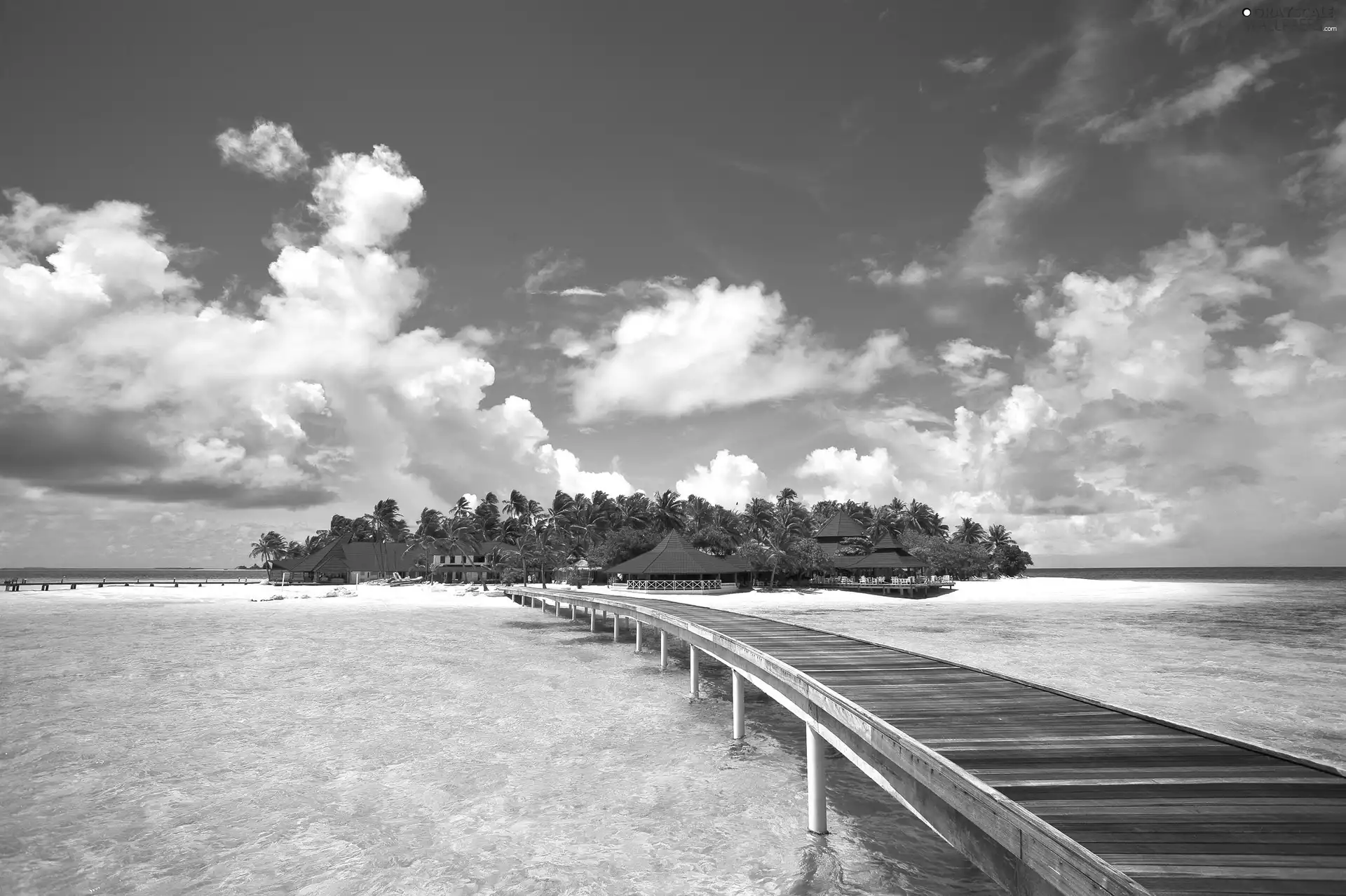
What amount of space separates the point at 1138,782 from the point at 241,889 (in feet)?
28.3

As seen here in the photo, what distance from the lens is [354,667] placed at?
21.7 meters

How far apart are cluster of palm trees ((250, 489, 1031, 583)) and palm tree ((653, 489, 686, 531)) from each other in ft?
0.32

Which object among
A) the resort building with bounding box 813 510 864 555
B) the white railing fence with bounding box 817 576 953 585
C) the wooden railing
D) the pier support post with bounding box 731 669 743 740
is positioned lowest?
the white railing fence with bounding box 817 576 953 585

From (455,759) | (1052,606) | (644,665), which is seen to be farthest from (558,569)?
(455,759)

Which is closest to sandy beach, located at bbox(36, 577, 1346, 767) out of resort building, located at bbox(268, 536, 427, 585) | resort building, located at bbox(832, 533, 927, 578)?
resort building, located at bbox(832, 533, 927, 578)

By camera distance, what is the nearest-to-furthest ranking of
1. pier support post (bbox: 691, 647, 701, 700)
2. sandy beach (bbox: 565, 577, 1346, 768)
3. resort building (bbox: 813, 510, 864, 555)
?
sandy beach (bbox: 565, 577, 1346, 768) → pier support post (bbox: 691, 647, 701, 700) → resort building (bbox: 813, 510, 864, 555)

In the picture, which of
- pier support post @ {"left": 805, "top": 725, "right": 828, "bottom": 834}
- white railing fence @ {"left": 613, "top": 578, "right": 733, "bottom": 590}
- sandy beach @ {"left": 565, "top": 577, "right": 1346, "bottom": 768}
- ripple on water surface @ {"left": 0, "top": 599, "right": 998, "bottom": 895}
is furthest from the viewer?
white railing fence @ {"left": 613, "top": 578, "right": 733, "bottom": 590}

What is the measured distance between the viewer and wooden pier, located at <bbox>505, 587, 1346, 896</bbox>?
4078 mm

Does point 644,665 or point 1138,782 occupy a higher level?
point 1138,782

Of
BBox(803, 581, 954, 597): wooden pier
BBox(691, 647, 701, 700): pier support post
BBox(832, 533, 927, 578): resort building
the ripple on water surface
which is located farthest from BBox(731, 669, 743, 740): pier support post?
BBox(832, 533, 927, 578): resort building

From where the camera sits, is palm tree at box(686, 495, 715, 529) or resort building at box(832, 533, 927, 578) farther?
palm tree at box(686, 495, 715, 529)

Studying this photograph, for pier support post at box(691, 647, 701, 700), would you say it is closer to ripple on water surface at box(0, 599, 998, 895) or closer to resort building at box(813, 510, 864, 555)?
ripple on water surface at box(0, 599, 998, 895)

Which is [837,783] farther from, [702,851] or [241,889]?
[241,889]

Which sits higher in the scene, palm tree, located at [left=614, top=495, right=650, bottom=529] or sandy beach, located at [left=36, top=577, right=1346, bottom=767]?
palm tree, located at [left=614, top=495, right=650, bottom=529]
